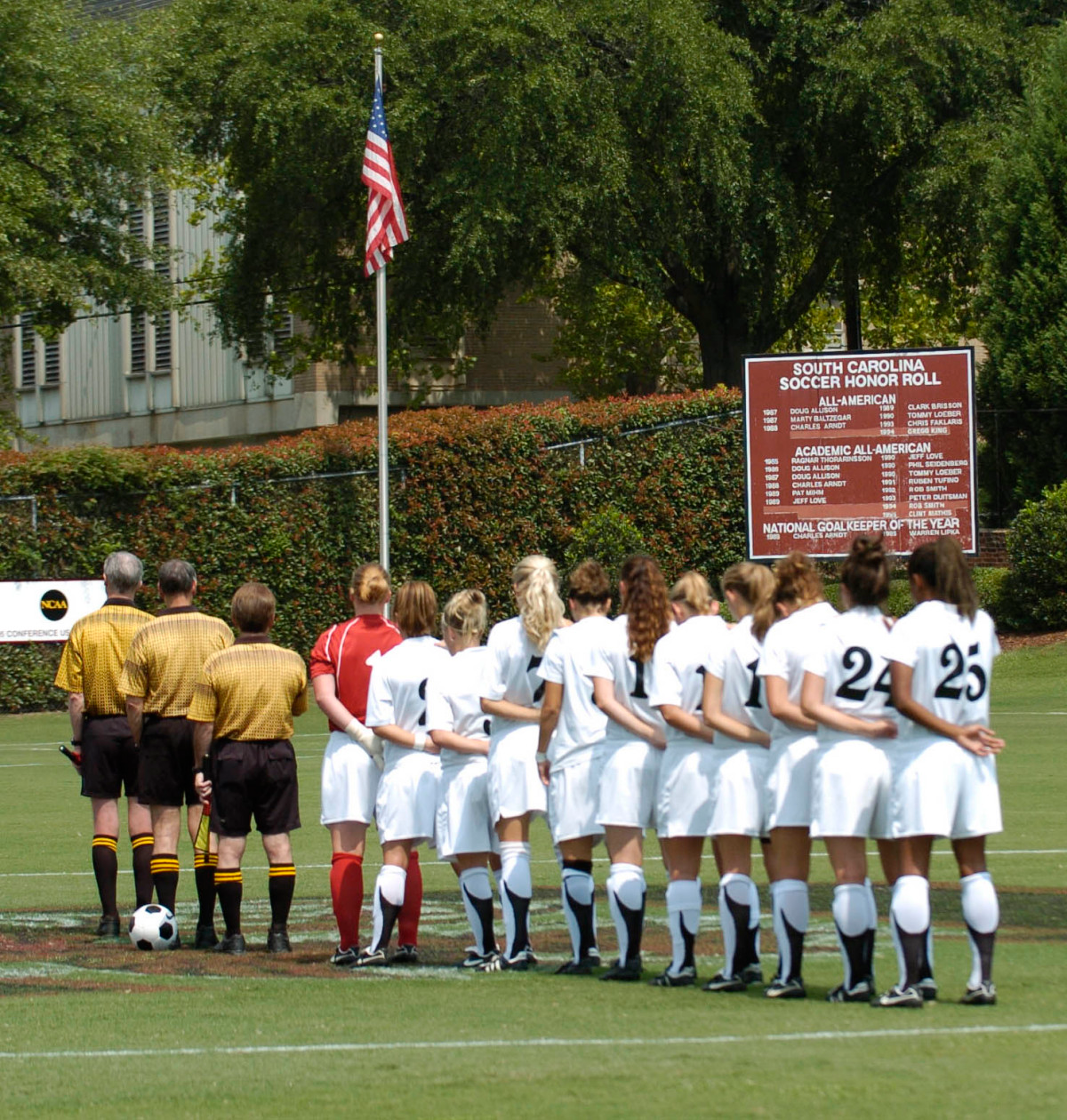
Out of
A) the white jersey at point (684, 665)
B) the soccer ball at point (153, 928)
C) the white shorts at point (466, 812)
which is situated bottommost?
the soccer ball at point (153, 928)

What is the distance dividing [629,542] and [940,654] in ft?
80.6

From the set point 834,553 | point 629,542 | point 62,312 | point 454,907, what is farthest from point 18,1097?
point 62,312

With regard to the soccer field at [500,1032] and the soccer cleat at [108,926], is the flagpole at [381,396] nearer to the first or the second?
the soccer field at [500,1032]

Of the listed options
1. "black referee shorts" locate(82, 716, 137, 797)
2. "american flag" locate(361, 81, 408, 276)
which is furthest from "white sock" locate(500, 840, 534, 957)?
"american flag" locate(361, 81, 408, 276)

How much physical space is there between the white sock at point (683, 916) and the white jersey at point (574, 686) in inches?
32.1

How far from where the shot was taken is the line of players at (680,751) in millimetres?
7184

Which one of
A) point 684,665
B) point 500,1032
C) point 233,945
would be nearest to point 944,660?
point 684,665

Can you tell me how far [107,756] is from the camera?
404 inches

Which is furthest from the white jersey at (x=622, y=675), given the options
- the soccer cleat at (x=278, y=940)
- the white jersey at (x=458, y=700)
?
the soccer cleat at (x=278, y=940)

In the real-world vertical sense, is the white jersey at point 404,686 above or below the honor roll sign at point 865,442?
below

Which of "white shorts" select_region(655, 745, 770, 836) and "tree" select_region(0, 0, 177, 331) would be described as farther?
"tree" select_region(0, 0, 177, 331)

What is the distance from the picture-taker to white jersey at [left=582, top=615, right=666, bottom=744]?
26.8 feet

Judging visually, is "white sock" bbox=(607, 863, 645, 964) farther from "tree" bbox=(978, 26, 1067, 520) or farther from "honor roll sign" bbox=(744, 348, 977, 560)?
"tree" bbox=(978, 26, 1067, 520)

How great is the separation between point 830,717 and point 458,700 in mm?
2106
